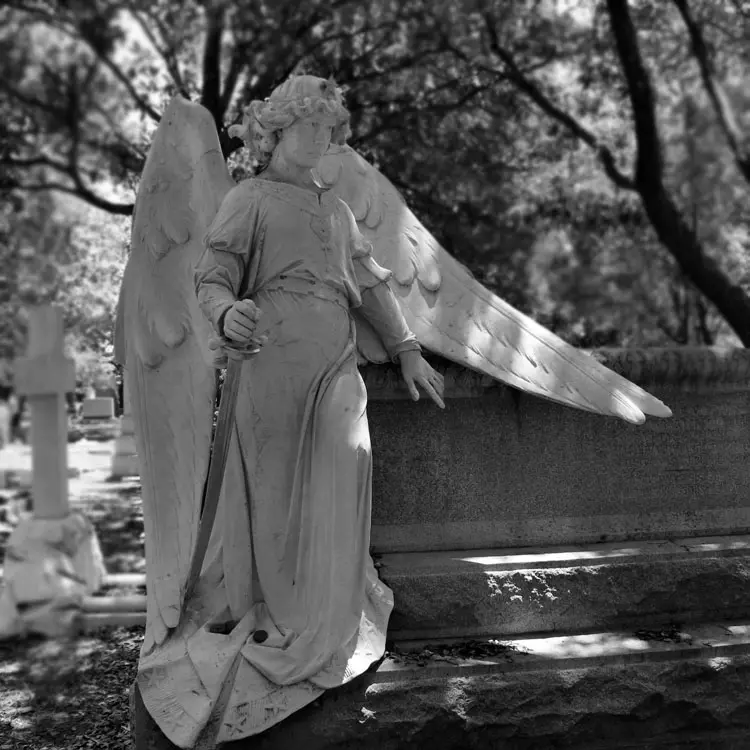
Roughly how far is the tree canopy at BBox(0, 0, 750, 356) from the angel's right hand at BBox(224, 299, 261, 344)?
4.63 metres

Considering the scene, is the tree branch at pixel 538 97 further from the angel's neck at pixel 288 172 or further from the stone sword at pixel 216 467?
the stone sword at pixel 216 467

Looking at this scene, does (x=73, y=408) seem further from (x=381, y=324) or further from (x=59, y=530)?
(x=381, y=324)

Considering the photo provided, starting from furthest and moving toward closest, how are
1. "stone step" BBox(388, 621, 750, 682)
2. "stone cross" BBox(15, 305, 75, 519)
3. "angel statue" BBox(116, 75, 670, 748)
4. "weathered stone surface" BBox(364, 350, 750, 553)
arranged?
"stone cross" BBox(15, 305, 75, 519) < "weathered stone surface" BBox(364, 350, 750, 553) < "stone step" BBox(388, 621, 750, 682) < "angel statue" BBox(116, 75, 670, 748)

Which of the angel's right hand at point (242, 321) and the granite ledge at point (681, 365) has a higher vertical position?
the angel's right hand at point (242, 321)

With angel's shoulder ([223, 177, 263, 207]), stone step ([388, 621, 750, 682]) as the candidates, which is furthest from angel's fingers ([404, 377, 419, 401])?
stone step ([388, 621, 750, 682])

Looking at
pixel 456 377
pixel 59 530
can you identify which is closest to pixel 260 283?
pixel 456 377

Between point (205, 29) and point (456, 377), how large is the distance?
21.8 ft

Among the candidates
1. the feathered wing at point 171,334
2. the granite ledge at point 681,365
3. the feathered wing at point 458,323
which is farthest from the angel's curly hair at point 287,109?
the granite ledge at point 681,365

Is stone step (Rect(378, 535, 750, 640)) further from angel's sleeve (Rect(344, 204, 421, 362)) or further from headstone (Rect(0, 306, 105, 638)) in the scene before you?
headstone (Rect(0, 306, 105, 638))

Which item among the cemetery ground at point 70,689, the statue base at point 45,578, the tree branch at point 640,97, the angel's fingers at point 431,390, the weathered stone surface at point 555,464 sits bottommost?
the cemetery ground at point 70,689

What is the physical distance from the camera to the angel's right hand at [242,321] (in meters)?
2.88

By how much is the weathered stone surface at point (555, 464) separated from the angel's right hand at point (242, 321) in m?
0.93

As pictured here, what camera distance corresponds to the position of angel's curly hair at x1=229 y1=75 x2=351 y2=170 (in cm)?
313

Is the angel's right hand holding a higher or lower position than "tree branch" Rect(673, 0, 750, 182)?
lower
